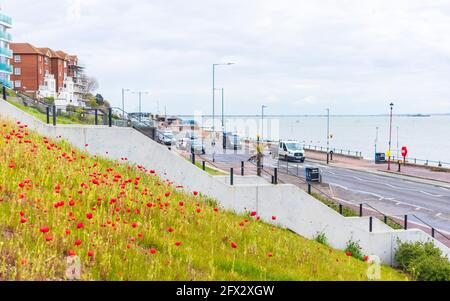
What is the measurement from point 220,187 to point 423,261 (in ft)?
22.6

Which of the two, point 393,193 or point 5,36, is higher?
point 5,36

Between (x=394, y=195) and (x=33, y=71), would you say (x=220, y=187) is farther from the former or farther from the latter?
(x=33, y=71)

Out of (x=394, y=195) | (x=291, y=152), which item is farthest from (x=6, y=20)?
(x=394, y=195)

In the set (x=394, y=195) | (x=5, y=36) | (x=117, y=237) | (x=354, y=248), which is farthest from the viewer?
(x=5, y=36)

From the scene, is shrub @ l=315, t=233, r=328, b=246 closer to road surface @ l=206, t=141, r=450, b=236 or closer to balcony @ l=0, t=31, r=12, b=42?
road surface @ l=206, t=141, r=450, b=236

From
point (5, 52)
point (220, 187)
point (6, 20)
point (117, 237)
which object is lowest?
point (220, 187)

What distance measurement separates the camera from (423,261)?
14.6m

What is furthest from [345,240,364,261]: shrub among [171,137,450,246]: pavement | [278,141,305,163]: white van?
[278,141,305,163]: white van

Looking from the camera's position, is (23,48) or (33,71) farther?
(23,48)

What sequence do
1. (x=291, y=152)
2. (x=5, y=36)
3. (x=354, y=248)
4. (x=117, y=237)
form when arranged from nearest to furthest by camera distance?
(x=117, y=237) → (x=354, y=248) → (x=291, y=152) → (x=5, y=36)

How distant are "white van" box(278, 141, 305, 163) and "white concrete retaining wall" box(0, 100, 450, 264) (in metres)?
35.4
